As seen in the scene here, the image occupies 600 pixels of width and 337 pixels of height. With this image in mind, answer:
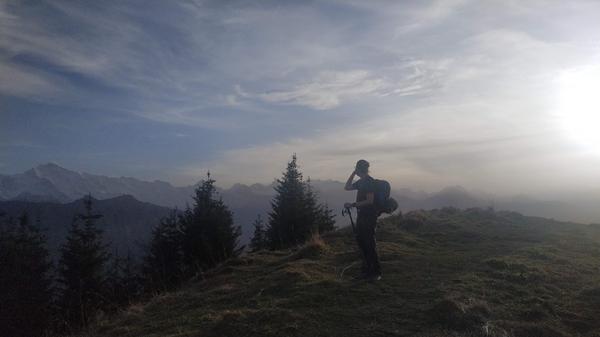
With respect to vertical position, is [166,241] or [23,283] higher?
[166,241]

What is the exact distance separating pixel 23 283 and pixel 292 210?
64.7 feet

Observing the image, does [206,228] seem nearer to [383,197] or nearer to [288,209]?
[288,209]

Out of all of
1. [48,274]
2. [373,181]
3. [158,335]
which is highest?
[373,181]

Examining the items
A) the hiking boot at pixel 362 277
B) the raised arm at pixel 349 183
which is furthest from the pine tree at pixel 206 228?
the hiking boot at pixel 362 277

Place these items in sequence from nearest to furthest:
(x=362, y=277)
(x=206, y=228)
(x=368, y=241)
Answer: (x=362, y=277)
(x=368, y=241)
(x=206, y=228)

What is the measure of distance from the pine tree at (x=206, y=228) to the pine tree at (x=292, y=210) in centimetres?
366

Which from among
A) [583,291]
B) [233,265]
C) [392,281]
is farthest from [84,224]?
[583,291]

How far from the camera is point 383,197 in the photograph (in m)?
9.22

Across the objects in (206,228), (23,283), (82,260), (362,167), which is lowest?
(82,260)

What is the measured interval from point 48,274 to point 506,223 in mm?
39689

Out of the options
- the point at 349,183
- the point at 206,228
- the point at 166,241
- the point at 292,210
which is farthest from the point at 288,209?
the point at 349,183

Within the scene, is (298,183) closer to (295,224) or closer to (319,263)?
(295,224)

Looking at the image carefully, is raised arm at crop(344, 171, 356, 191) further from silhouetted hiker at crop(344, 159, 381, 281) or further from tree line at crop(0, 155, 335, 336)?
tree line at crop(0, 155, 335, 336)

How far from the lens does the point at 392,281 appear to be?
888 centimetres
